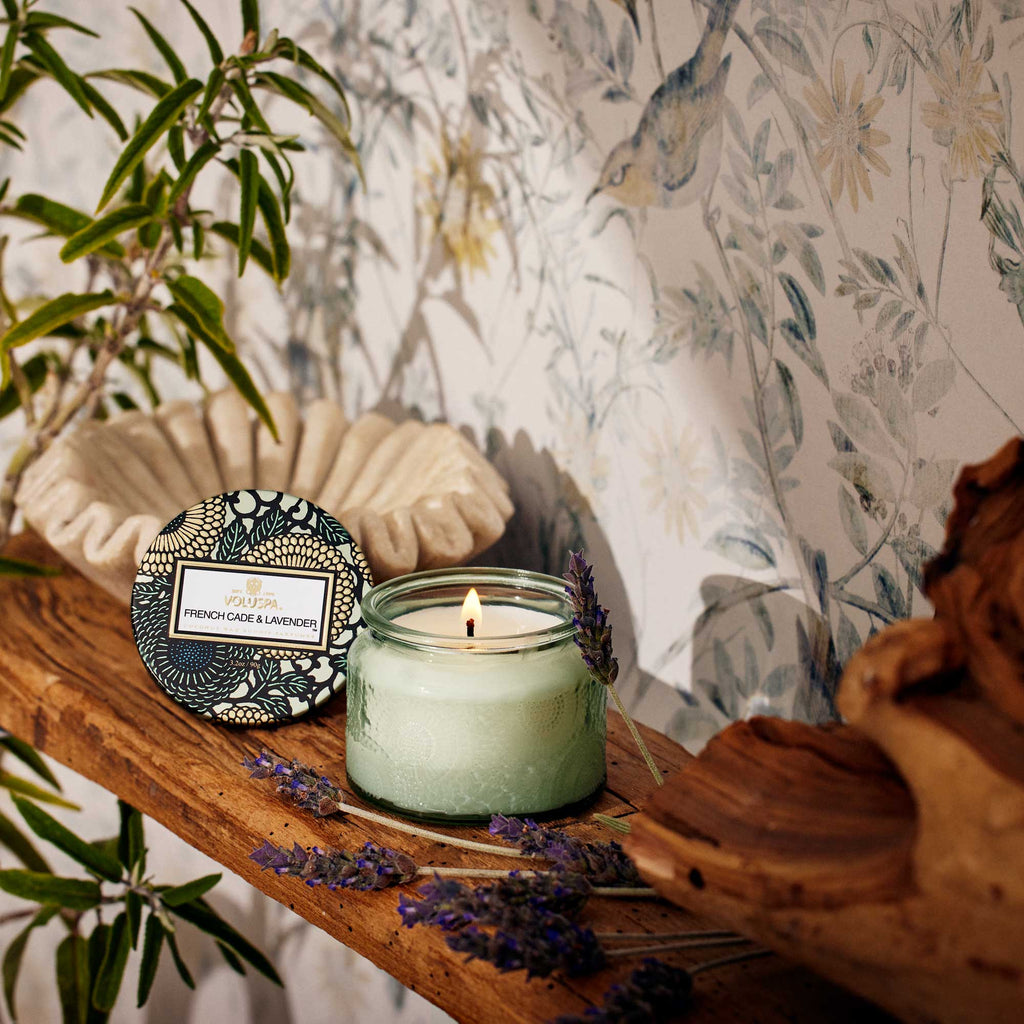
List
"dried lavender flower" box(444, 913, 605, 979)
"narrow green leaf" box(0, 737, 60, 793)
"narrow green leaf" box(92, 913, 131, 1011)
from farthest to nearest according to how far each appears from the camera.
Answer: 1. "narrow green leaf" box(0, 737, 60, 793)
2. "narrow green leaf" box(92, 913, 131, 1011)
3. "dried lavender flower" box(444, 913, 605, 979)

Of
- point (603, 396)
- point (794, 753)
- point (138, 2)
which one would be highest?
point (138, 2)

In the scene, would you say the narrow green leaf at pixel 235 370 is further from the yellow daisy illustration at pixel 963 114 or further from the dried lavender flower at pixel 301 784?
the yellow daisy illustration at pixel 963 114

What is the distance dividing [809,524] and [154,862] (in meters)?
1.12

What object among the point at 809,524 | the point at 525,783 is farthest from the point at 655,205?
the point at 525,783

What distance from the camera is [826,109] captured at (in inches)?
24.6

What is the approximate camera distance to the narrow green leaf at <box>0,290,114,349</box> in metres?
0.80

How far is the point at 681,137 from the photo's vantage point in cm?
72

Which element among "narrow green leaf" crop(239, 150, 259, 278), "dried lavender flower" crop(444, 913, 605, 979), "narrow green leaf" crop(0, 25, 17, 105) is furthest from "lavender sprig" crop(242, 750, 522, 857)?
"narrow green leaf" crop(0, 25, 17, 105)

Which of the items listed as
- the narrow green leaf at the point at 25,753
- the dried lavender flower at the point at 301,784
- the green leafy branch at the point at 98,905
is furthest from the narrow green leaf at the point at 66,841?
the dried lavender flower at the point at 301,784

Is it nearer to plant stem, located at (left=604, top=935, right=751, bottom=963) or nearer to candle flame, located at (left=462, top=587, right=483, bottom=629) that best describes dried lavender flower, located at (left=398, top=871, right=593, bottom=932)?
plant stem, located at (left=604, top=935, right=751, bottom=963)

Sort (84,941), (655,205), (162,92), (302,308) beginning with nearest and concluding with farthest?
(655,205)
(162,92)
(84,941)
(302,308)

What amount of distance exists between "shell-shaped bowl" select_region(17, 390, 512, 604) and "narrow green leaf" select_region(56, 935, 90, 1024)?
17.8 inches

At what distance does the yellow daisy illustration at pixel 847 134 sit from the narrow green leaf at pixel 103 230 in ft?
1.68

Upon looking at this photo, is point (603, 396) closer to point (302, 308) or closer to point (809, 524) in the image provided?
point (809, 524)
